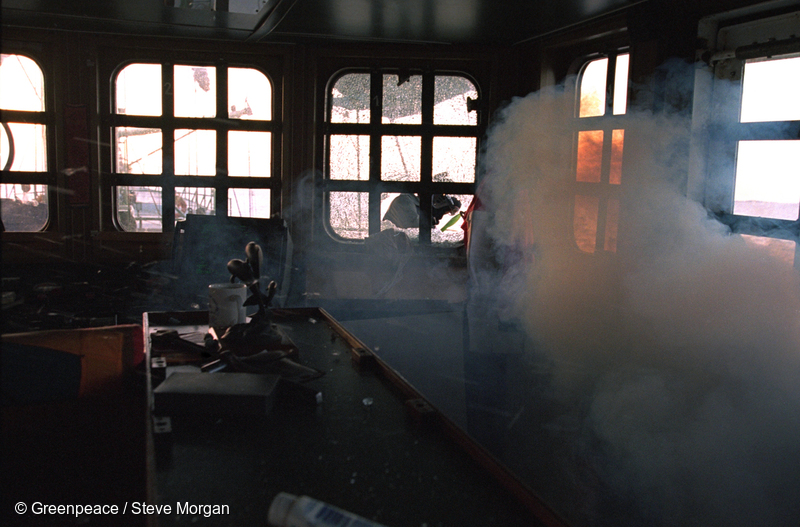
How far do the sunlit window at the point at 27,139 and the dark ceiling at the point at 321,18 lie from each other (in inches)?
14.3

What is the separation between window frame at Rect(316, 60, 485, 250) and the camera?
430cm

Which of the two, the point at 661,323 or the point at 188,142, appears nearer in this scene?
the point at 661,323

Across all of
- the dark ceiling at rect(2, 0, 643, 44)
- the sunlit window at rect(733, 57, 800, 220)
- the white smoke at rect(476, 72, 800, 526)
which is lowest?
the white smoke at rect(476, 72, 800, 526)

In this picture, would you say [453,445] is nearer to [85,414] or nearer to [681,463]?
[85,414]

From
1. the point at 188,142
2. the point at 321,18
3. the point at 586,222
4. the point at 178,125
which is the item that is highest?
the point at 321,18

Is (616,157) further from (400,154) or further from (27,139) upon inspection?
(27,139)

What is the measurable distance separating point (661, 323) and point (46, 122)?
397 centimetres

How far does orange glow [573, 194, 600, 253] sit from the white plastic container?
3.11 metres

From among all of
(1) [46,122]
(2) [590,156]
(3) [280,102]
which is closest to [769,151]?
(2) [590,156]

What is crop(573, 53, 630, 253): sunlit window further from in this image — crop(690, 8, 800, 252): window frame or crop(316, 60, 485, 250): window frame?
crop(316, 60, 485, 250): window frame

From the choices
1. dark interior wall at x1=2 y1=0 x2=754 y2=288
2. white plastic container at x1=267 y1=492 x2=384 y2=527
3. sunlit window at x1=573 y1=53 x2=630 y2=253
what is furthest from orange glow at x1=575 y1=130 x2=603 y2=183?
white plastic container at x1=267 y1=492 x2=384 y2=527

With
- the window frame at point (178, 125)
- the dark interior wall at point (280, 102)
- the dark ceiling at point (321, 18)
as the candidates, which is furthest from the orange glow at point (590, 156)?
the window frame at point (178, 125)

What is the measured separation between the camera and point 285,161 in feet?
14.1

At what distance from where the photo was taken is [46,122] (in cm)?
411
